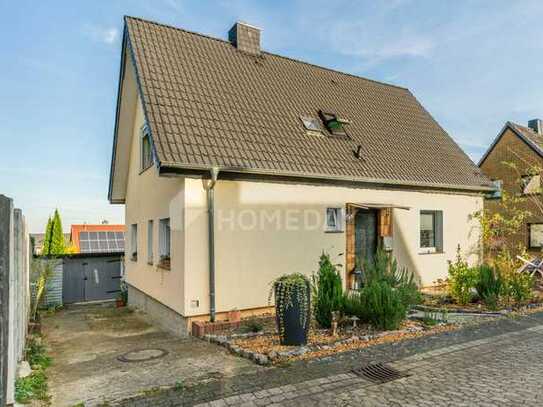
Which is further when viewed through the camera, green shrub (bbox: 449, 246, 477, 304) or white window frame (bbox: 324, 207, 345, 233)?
white window frame (bbox: 324, 207, 345, 233)

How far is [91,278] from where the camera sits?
15.0m

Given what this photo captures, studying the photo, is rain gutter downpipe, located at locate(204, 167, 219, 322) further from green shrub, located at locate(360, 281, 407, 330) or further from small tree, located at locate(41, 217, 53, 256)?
small tree, located at locate(41, 217, 53, 256)

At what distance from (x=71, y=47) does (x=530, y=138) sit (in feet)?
78.8

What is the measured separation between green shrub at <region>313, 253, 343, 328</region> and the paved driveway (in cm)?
187

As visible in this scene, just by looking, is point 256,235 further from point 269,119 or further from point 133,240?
point 133,240

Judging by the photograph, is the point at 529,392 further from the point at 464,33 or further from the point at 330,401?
the point at 464,33

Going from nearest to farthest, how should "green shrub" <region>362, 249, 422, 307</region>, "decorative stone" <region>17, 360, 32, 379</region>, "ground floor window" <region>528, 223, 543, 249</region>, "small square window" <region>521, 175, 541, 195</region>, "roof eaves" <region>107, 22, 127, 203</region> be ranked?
"decorative stone" <region>17, 360, 32, 379</region> < "green shrub" <region>362, 249, 422, 307</region> < "roof eaves" <region>107, 22, 127, 203</region> < "small square window" <region>521, 175, 541, 195</region> < "ground floor window" <region>528, 223, 543, 249</region>

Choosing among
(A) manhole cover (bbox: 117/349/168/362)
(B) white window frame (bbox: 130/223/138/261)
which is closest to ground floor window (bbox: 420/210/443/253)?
(A) manhole cover (bbox: 117/349/168/362)

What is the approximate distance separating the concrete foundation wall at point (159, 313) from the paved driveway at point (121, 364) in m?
0.23

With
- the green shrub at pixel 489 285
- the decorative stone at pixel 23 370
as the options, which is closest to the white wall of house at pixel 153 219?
the decorative stone at pixel 23 370

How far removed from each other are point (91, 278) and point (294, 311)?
11355 mm

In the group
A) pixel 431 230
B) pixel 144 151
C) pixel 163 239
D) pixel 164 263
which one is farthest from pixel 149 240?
pixel 431 230

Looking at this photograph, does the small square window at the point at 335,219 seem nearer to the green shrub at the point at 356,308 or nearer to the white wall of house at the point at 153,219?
the green shrub at the point at 356,308

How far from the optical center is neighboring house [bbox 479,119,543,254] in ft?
A: 70.9
